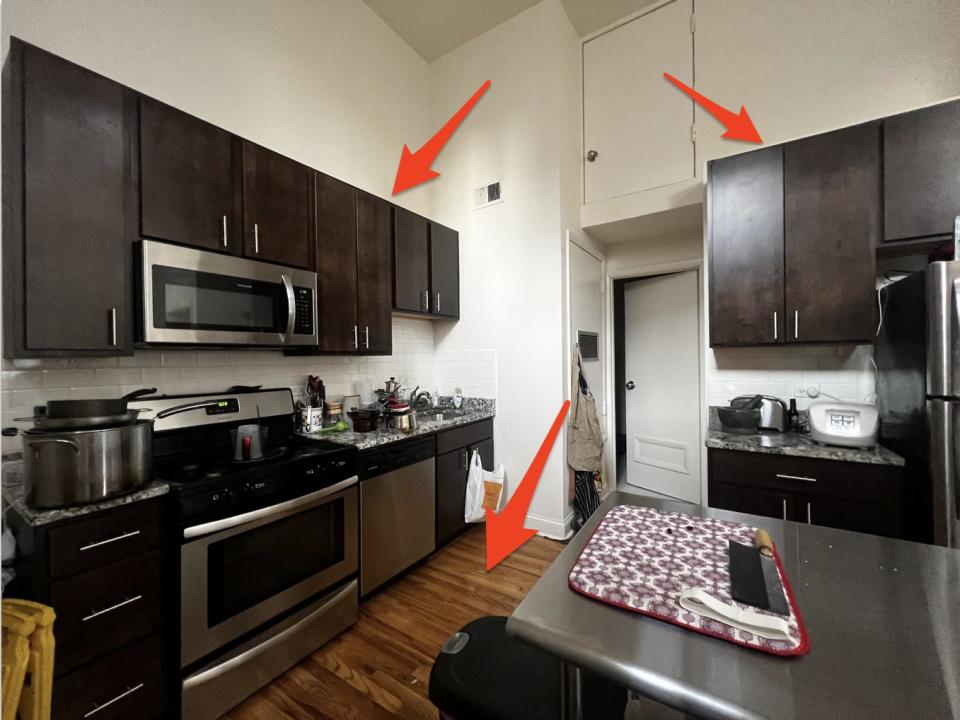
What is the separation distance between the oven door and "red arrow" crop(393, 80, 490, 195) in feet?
8.32

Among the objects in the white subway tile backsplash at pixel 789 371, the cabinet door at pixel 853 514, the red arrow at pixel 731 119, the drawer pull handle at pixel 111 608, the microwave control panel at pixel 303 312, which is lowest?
the drawer pull handle at pixel 111 608

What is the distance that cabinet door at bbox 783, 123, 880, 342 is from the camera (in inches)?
82.7

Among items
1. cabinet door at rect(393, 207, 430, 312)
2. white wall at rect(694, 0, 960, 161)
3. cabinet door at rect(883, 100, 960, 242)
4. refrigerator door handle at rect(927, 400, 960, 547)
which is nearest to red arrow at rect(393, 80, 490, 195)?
cabinet door at rect(393, 207, 430, 312)

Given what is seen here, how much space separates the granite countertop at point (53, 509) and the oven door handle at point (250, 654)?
0.70 meters

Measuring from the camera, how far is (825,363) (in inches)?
97.9

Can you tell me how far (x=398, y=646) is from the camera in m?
1.93

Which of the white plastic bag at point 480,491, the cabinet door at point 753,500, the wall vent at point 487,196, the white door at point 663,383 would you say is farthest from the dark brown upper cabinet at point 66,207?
the white door at point 663,383

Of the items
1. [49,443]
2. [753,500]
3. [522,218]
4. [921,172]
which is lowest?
[753,500]

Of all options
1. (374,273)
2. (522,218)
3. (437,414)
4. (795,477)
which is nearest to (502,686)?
(795,477)

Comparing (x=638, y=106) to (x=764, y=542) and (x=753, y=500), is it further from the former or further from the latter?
(x=764, y=542)

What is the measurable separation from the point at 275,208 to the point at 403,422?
4.49ft

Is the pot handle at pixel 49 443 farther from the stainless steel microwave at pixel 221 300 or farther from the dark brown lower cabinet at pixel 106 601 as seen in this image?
the stainless steel microwave at pixel 221 300

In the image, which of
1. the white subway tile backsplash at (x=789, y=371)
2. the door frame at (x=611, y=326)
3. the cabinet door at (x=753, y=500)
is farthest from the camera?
the door frame at (x=611, y=326)

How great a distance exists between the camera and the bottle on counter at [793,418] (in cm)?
244
